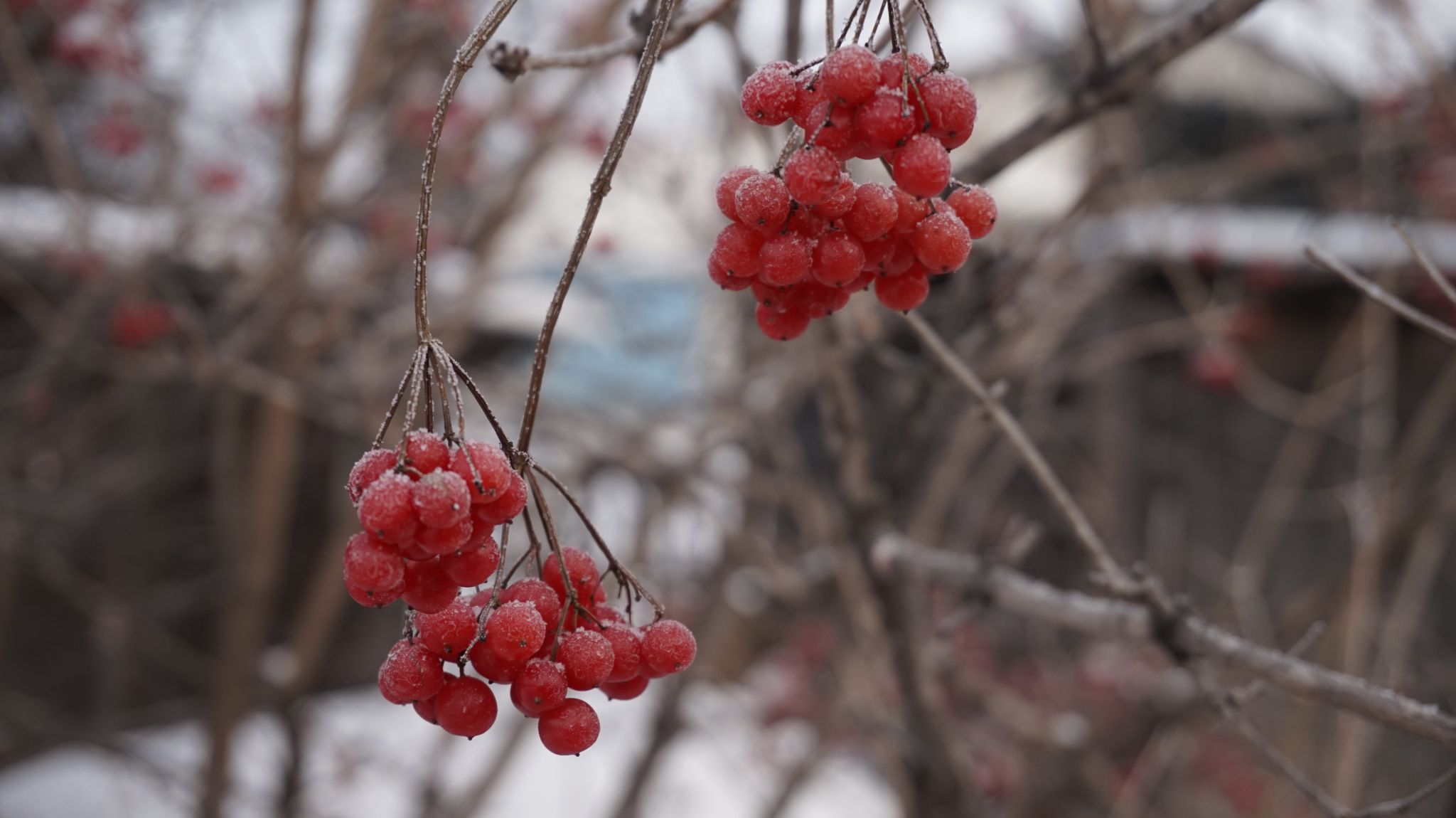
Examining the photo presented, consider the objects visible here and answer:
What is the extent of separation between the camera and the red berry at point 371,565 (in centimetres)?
60

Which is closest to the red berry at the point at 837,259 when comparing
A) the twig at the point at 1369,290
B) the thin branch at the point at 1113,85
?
the twig at the point at 1369,290

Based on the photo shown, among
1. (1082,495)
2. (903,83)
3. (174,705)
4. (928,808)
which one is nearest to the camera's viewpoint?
(903,83)

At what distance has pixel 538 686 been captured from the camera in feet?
2.18

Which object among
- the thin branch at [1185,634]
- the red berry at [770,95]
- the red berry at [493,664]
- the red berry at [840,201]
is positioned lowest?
the thin branch at [1185,634]

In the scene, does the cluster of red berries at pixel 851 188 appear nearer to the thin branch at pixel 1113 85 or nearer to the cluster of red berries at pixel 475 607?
the cluster of red berries at pixel 475 607

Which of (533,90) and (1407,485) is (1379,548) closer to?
(1407,485)

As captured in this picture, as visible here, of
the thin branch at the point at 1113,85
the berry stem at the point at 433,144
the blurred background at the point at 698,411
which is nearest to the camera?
the berry stem at the point at 433,144

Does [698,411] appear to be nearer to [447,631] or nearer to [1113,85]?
[1113,85]

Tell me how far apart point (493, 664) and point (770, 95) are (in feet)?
1.44

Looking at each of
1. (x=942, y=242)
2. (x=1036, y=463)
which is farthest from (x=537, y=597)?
(x=1036, y=463)

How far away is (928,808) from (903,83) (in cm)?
157

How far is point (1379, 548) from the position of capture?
241 centimetres

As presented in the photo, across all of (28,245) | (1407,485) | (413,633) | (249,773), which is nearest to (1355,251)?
(1407,485)

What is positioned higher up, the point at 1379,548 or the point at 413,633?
the point at 413,633
